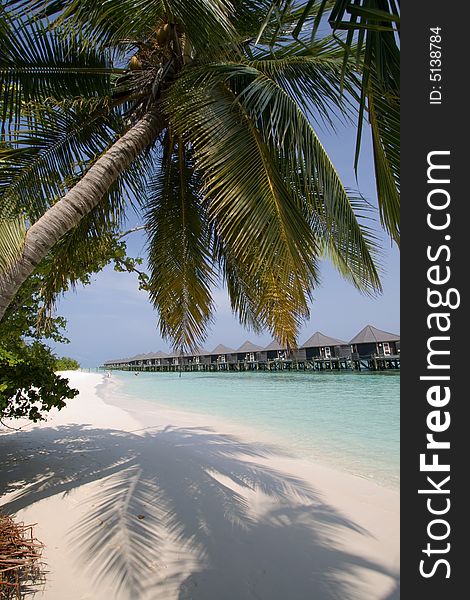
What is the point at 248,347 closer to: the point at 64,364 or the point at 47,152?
the point at 64,364

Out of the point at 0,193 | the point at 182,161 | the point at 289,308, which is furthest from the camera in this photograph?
the point at 182,161

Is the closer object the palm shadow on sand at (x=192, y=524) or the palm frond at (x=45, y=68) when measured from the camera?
the palm shadow on sand at (x=192, y=524)

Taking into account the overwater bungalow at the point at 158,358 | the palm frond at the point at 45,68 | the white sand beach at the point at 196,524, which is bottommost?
the overwater bungalow at the point at 158,358

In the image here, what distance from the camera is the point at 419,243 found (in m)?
1.33

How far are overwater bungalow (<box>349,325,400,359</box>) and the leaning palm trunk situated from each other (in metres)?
32.1

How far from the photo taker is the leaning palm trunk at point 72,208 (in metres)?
2.64

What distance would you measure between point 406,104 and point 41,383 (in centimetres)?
437

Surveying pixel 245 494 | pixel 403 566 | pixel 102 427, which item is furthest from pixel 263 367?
pixel 403 566

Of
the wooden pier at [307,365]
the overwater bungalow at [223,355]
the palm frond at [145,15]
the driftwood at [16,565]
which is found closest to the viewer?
the driftwood at [16,565]

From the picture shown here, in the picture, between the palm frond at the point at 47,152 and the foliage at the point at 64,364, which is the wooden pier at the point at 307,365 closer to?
the foliage at the point at 64,364

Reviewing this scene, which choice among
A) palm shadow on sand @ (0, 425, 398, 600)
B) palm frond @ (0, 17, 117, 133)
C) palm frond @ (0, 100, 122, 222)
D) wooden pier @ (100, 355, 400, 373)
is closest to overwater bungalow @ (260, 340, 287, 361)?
wooden pier @ (100, 355, 400, 373)

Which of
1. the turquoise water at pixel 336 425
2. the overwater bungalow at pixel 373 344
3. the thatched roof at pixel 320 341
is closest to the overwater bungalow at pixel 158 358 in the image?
the thatched roof at pixel 320 341

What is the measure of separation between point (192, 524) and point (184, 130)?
3745 millimetres

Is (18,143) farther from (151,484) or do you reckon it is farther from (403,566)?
(403,566)
